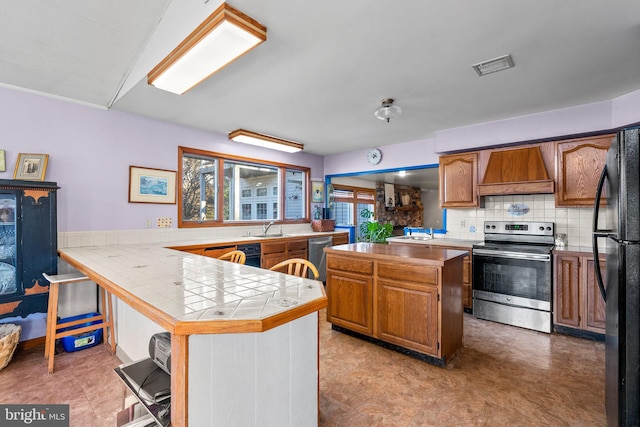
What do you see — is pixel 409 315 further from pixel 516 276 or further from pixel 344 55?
pixel 344 55

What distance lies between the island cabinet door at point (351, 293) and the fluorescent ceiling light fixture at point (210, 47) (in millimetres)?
1923

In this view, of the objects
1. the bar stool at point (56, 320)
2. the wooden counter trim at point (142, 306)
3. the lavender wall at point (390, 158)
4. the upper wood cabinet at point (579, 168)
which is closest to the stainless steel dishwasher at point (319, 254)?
the lavender wall at point (390, 158)

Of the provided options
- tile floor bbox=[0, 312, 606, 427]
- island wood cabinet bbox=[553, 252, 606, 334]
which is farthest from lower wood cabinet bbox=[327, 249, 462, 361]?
island wood cabinet bbox=[553, 252, 606, 334]

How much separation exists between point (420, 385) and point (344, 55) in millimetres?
2436

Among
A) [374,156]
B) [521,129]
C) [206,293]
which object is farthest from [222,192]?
[521,129]

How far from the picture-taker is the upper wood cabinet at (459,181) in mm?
3740

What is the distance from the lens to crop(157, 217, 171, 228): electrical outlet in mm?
3572

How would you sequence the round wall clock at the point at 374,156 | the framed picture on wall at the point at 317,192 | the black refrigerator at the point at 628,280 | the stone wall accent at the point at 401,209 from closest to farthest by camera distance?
the black refrigerator at the point at 628,280, the round wall clock at the point at 374,156, the framed picture on wall at the point at 317,192, the stone wall accent at the point at 401,209

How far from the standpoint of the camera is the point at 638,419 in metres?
1.12

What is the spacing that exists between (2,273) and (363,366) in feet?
10.1

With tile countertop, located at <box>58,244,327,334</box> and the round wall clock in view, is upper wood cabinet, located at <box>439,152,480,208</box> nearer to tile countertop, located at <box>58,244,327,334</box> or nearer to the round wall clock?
the round wall clock

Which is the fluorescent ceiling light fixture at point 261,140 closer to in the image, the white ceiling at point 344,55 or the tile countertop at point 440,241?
the white ceiling at point 344,55

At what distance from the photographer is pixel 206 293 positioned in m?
1.30

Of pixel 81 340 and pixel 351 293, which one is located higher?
pixel 351 293
